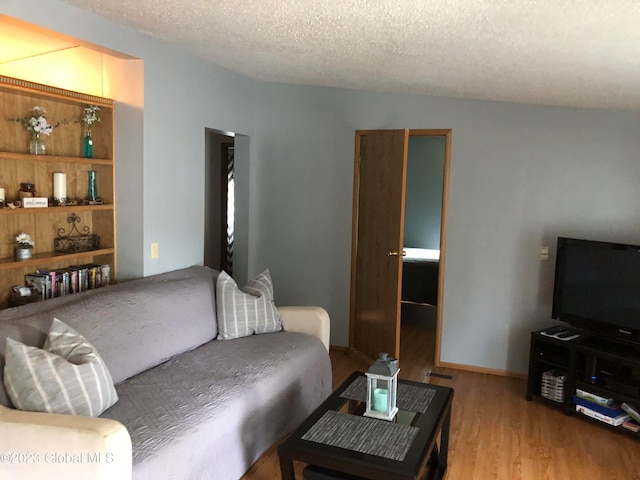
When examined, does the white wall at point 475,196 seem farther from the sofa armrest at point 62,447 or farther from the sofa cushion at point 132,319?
the sofa armrest at point 62,447

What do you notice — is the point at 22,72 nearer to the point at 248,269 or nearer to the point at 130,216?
the point at 130,216

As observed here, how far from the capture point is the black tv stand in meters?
3.41

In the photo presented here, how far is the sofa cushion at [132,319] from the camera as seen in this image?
2562 mm

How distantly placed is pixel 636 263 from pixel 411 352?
2.09m

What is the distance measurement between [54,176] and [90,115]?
0.47 m

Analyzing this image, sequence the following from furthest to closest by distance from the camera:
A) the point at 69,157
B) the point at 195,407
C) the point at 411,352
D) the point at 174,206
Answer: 1. the point at 411,352
2. the point at 174,206
3. the point at 69,157
4. the point at 195,407

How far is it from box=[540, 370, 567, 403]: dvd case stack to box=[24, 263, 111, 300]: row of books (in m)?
3.13

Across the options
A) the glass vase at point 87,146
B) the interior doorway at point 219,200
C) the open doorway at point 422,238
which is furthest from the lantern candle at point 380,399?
the interior doorway at point 219,200

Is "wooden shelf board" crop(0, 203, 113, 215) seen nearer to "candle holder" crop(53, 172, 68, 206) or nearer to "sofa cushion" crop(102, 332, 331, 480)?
"candle holder" crop(53, 172, 68, 206)

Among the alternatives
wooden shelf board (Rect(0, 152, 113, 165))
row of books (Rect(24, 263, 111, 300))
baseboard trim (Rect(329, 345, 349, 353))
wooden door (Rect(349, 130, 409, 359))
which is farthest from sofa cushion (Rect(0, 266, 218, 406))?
baseboard trim (Rect(329, 345, 349, 353))

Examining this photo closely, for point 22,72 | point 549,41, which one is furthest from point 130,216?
point 549,41

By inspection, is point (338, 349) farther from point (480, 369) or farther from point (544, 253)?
point (544, 253)

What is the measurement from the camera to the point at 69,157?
3.25m

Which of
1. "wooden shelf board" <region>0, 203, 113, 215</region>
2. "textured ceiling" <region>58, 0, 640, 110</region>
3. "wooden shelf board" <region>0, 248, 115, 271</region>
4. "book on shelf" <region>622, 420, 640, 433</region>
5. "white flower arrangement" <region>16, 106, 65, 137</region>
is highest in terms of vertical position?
→ "textured ceiling" <region>58, 0, 640, 110</region>
